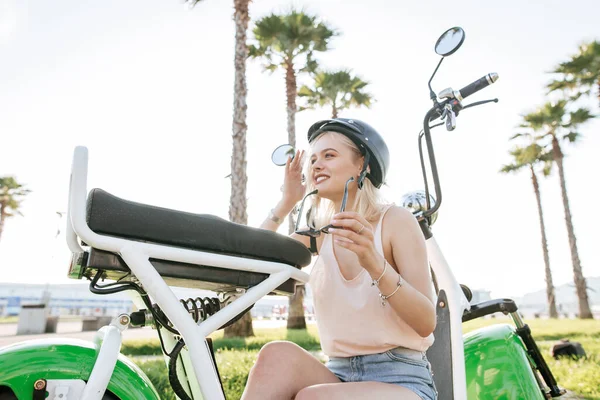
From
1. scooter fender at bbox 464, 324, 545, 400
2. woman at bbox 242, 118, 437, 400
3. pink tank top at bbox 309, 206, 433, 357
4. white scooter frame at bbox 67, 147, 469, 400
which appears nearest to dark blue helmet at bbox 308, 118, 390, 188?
woman at bbox 242, 118, 437, 400

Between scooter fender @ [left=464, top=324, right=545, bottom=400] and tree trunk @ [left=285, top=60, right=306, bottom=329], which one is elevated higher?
tree trunk @ [left=285, top=60, right=306, bottom=329]

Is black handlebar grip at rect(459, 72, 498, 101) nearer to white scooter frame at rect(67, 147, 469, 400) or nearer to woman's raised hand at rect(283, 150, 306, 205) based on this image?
woman's raised hand at rect(283, 150, 306, 205)

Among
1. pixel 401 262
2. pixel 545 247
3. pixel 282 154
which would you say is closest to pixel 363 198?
pixel 401 262

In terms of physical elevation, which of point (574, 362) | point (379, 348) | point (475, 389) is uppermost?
point (379, 348)

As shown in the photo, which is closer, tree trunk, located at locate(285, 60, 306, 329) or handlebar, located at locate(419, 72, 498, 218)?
handlebar, located at locate(419, 72, 498, 218)

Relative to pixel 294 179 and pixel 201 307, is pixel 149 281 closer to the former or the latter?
pixel 201 307

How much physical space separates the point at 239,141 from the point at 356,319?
32.9 feet

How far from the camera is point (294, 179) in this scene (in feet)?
7.07

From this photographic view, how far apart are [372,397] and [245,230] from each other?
2.01 feet

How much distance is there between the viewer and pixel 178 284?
1291 millimetres

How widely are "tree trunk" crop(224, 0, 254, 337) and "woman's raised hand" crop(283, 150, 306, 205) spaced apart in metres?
8.49

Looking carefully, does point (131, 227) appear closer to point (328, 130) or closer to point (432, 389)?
point (328, 130)

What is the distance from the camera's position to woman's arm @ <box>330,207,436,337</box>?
4.00 ft

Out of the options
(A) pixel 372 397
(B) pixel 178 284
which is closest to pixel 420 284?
(A) pixel 372 397
